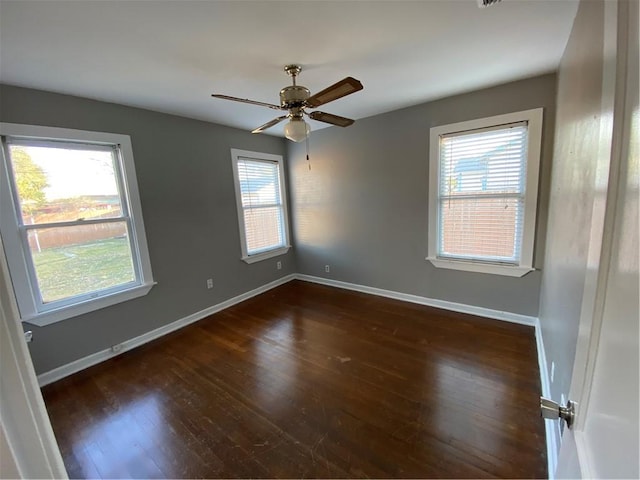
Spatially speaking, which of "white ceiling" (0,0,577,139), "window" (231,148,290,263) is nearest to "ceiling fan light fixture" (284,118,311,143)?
"white ceiling" (0,0,577,139)

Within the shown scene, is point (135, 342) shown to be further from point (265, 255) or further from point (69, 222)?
point (265, 255)

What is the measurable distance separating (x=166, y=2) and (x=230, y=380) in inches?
98.0

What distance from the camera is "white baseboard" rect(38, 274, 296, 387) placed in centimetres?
235

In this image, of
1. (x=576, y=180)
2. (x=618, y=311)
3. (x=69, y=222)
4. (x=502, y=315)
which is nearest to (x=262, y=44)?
(x=576, y=180)

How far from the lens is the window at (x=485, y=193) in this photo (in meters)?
2.62

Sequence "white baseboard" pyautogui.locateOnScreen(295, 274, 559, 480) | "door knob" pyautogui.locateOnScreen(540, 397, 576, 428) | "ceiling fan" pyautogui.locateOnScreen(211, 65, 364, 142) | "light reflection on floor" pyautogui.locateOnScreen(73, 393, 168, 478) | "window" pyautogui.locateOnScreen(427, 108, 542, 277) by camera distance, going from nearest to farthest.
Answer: "door knob" pyautogui.locateOnScreen(540, 397, 576, 428) < "white baseboard" pyautogui.locateOnScreen(295, 274, 559, 480) < "light reflection on floor" pyautogui.locateOnScreen(73, 393, 168, 478) < "ceiling fan" pyautogui.locateOnScreen(211, 65, 364, 142) < "window" pyautogui.locateOnScreen(427, 108, 542, 277)

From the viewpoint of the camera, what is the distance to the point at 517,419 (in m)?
1.72

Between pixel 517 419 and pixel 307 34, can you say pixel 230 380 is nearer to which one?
pixel 517 419

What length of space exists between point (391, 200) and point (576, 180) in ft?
6.99

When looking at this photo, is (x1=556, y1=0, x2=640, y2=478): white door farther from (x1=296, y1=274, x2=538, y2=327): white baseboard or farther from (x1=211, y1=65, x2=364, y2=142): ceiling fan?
(x1=296, y1=274, x2=538, y2=327): white baseboard

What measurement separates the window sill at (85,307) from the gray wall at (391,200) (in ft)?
7.99

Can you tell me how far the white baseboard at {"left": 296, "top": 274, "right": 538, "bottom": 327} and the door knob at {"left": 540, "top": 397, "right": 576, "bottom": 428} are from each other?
8.45 feet

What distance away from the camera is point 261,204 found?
4160 mm

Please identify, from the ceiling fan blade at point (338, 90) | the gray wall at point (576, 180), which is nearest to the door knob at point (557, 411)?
Result: the gray wall at point (576, 180)
